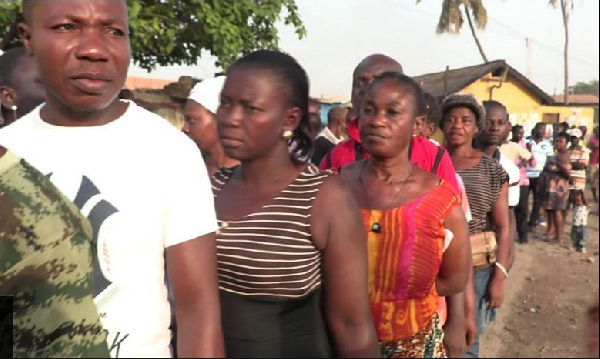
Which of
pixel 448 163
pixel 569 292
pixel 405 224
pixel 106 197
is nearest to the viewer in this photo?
pixel 106 197

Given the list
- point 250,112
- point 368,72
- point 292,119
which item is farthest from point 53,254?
point 368,72

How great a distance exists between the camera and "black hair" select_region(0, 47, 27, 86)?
2084mm

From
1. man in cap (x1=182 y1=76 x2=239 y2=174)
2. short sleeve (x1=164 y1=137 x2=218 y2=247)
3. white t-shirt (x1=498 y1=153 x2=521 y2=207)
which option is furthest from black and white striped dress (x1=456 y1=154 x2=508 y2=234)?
short sleeve (x1=164 y1=137 x2=218 y2=247)

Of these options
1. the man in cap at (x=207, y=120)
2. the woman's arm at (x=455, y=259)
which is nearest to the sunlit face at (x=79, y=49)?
the woman's arm at (x=455, y=259)

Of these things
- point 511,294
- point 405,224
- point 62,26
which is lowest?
point 511,294

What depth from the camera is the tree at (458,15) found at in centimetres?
138

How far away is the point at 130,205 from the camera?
1.11 meters

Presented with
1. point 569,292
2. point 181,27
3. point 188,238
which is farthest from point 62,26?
point 181,27

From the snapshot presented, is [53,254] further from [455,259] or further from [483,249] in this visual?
[483,249]

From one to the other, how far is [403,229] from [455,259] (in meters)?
0.25

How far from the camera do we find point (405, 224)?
6.34ft

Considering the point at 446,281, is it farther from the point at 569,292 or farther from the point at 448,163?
the point at 569,292

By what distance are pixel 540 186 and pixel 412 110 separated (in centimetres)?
648

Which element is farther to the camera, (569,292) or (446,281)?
(569,292)
